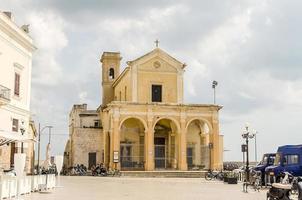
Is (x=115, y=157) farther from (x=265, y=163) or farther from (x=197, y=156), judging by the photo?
(x=265, y=163)

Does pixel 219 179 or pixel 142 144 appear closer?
pixel 219 179

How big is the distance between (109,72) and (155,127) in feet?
42.2

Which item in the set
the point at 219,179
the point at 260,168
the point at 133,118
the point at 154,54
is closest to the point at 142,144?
the point at 133,118

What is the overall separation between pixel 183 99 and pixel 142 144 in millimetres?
6368

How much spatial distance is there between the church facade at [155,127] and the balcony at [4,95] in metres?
19.1

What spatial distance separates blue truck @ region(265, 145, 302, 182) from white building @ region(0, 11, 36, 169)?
1442 centimetres

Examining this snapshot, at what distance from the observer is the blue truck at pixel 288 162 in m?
26.2

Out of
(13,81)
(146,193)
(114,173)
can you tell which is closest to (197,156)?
(114,173)

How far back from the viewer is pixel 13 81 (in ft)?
94.9

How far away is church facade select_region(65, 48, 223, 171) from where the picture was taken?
150ft

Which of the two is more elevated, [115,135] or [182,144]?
[115,135]

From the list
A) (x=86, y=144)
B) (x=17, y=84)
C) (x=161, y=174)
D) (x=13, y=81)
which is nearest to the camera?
(x=13, y=81)

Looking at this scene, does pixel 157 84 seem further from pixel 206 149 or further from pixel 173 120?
pixel 206 149

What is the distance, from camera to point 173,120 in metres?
46.5
